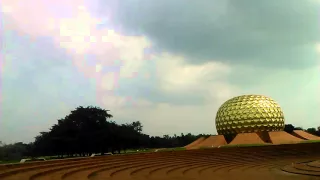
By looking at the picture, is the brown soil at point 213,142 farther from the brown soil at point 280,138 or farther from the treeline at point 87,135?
the treeline at point 87,135

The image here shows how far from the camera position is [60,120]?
33750mm

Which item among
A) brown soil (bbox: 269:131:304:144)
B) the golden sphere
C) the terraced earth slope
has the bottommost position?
the terraced earth slope

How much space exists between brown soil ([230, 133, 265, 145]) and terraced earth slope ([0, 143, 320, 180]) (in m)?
5.59

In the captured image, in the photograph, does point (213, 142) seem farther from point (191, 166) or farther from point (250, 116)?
point (191, 166)

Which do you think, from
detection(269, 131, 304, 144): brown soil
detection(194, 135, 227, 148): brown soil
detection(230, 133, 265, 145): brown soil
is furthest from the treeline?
detection(269, 131, 304, 144): brown soil

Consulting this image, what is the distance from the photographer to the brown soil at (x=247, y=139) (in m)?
29.9

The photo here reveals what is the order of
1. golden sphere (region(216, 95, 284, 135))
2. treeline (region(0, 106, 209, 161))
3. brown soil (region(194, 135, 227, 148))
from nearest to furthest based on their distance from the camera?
treeline (region(0, 106, 209, 161))
brown soil (region(194, 135, 227, 148))
golden sphere (region(216, 95, 284, 135))

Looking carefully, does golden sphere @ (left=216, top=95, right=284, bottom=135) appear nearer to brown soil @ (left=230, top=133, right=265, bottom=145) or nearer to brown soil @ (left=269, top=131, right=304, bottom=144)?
brown soil @ (left=269, top=131, right=304, bottom=144)

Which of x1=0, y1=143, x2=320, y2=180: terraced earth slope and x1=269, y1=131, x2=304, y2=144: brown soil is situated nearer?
x1=0, y1=143, x2=320, y2=180: terraced earth slope

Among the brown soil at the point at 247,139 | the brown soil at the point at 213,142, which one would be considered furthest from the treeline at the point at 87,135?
the brown soil at the point at 247,139

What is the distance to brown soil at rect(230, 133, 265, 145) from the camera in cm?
2993

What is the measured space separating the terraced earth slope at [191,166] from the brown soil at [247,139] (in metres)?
5.59

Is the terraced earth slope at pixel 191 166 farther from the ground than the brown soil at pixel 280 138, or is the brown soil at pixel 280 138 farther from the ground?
the brown soil at pixel 280 138

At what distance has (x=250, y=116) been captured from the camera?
109 feet
